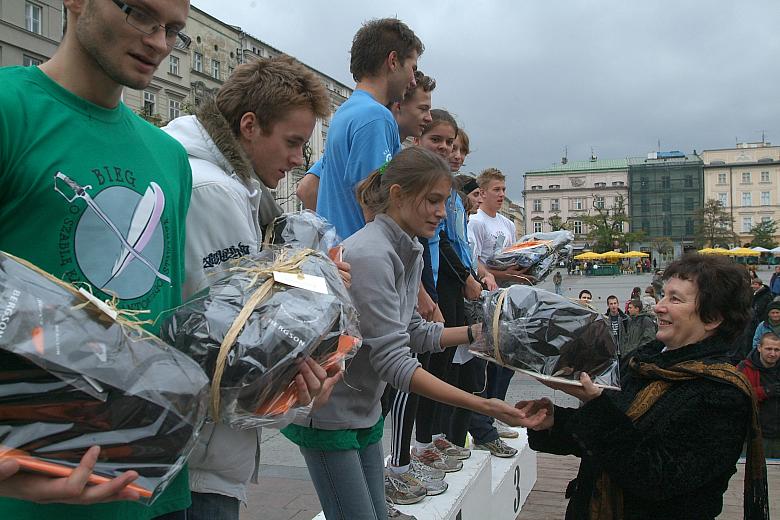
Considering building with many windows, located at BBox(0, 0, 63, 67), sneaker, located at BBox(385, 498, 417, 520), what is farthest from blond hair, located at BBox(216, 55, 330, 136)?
building with many windows, located at BBox(0, 0, 63, 67)

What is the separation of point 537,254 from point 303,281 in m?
3.05

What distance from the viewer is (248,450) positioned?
5.21 ft

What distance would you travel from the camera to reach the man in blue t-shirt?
9.04 feet

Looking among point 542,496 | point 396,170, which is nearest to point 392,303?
point 396,170

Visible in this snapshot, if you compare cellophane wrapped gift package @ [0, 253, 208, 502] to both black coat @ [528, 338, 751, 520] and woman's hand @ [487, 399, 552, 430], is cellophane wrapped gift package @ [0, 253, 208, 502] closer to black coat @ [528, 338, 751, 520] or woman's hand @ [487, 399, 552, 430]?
woman's hand @ [487, 399, 552, 430]

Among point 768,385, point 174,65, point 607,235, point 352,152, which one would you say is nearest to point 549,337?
point 352,152

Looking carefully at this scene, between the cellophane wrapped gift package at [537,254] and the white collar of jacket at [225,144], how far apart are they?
2.70 m

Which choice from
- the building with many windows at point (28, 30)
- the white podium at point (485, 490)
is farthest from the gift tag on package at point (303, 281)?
the building with many windows at point (28, 30)

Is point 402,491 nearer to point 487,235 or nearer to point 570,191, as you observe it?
point 487,235

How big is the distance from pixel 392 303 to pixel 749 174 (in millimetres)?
93968

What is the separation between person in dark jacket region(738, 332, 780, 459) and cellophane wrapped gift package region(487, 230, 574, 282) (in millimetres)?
3624

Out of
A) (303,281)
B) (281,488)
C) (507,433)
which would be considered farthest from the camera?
(507,433)

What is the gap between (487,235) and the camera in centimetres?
510

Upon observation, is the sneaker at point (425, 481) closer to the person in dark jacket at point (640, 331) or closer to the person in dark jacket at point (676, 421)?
the person in dark jacket at point (676, 421)
